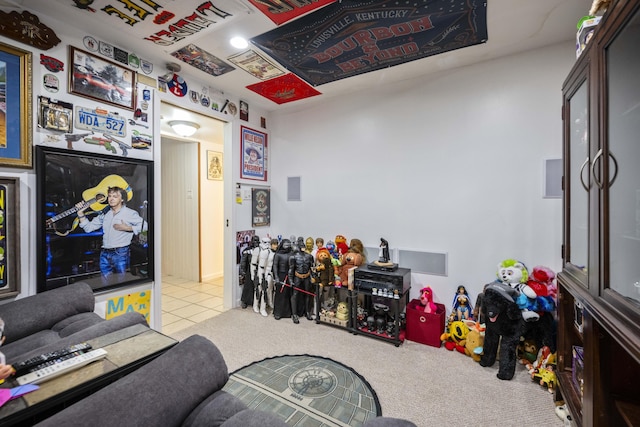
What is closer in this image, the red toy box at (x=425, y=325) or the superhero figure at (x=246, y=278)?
the red toy box at (x=425, y=325)

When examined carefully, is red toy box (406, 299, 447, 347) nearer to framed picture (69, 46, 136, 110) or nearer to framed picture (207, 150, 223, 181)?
framed picture (69, 46, 136, 110)

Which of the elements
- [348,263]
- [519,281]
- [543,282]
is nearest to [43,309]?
[348,263]

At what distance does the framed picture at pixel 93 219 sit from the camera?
1.94 m

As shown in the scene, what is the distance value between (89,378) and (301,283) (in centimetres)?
223

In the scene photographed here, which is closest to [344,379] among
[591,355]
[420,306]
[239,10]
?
[420,306]

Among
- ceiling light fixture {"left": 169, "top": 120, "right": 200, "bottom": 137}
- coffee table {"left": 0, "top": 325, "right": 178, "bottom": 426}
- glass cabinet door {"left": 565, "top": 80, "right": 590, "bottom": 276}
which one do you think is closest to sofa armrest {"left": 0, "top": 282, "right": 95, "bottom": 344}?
coffee table {"left": 0, "top": 325, "right": 178, "bottom": 426}

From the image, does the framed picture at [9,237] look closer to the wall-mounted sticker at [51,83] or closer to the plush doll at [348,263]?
the wall-mounted sticker at [51,83]

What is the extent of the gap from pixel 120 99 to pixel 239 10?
1.36 metres

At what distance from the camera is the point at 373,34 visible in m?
2.10

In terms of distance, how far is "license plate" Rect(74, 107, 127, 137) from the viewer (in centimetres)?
210

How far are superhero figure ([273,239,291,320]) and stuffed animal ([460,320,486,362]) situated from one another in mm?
1866

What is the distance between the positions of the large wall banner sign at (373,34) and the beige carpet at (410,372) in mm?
2678

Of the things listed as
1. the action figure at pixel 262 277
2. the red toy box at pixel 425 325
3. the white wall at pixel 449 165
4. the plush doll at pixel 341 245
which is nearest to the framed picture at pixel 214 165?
the white wall at pixel 449 165

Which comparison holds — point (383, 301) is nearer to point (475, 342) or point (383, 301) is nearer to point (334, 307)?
point (334, 307)
